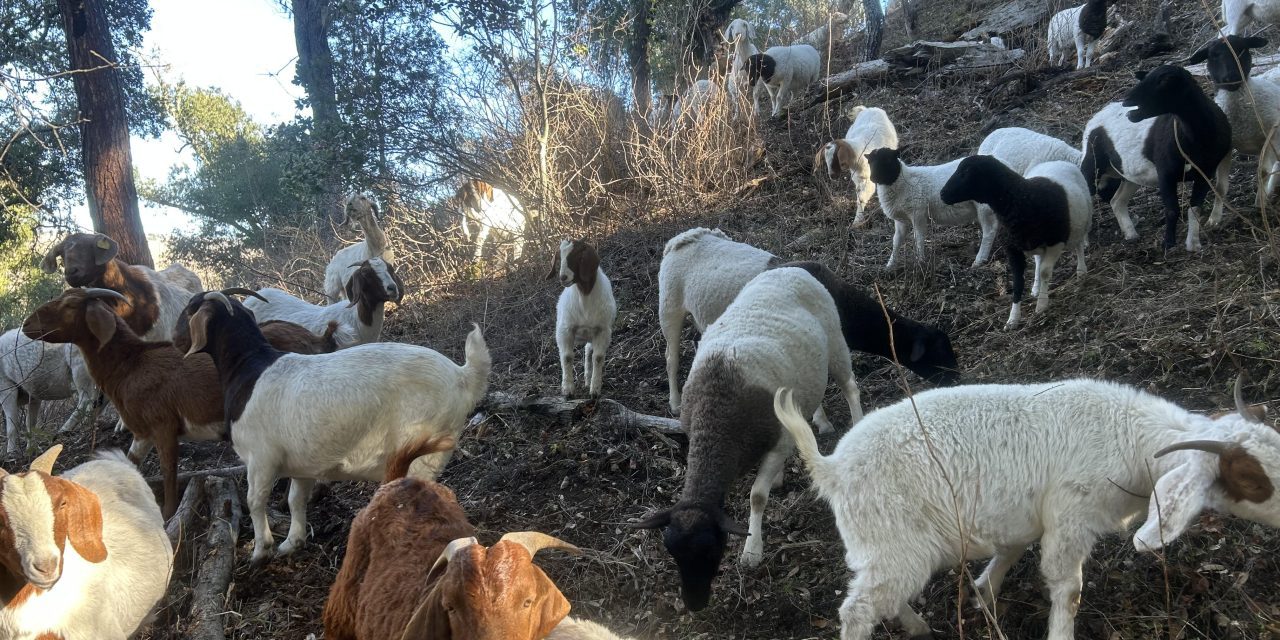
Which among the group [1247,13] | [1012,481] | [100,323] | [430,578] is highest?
[1247,13]

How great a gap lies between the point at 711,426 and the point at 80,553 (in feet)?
10.0

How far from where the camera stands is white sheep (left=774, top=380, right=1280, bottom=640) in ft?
10.5

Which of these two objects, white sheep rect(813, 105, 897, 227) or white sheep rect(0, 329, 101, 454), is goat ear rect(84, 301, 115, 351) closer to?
white sheep rect(0, 329, 101, 454)

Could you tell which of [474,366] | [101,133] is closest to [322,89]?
[101,133]

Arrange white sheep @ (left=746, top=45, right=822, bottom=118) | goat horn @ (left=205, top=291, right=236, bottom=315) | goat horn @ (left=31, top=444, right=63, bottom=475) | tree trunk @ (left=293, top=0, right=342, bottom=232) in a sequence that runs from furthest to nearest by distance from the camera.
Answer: white sheep @ (left=746, top=45, right=822, bottom=118) < tree trunk @ (left=293, top=0, right=342, bottom=232) < goat horn @ (left=205, top=291, right=236, bottom=315) < goat horn @ (left=31, top=444, right=63, bottom=475)

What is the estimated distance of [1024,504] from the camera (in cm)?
336

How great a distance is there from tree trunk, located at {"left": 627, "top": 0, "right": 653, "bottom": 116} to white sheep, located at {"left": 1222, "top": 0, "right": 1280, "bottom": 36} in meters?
8.42

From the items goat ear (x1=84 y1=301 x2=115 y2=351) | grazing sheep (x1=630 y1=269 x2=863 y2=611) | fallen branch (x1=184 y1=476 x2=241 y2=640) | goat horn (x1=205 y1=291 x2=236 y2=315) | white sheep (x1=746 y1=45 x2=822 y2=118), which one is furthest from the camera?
white sheep (x1=746 y1=45 x2=822 y2=118)

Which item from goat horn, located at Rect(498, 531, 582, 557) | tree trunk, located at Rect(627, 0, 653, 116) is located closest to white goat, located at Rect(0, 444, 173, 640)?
goat horn, located at Rect(498, 531, 582, 557)

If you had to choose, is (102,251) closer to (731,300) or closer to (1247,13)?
(731,300)

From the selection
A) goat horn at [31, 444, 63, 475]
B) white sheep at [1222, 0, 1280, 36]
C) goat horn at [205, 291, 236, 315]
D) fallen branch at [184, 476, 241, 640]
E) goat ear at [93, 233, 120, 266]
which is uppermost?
white sheep at [1222, 0, 1280, 36]

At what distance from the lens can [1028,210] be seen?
6328 millimetres

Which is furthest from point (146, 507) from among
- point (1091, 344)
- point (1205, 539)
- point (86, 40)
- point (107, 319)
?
point (86, 40)

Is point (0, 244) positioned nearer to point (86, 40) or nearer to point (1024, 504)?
point (86, 40)
